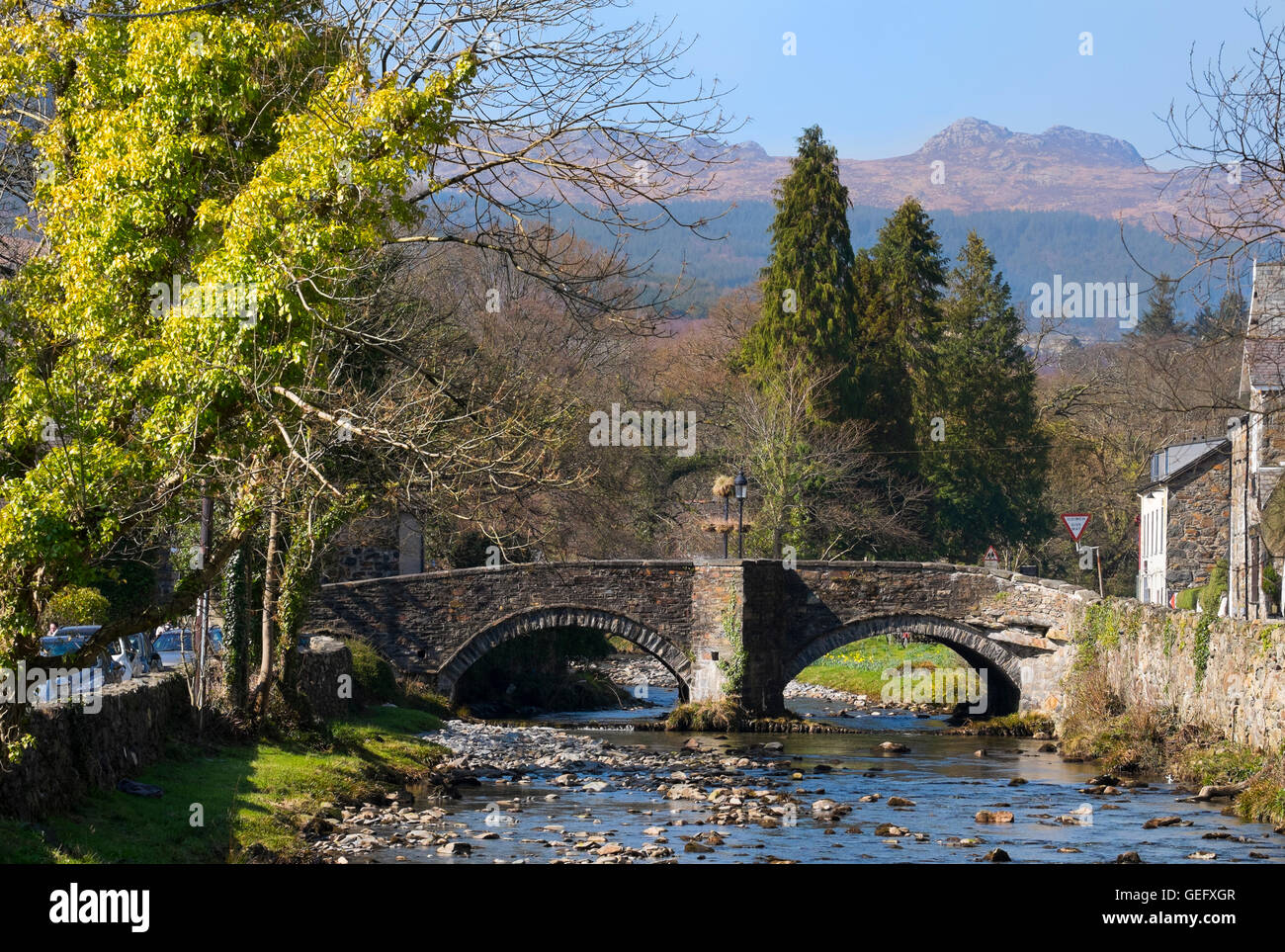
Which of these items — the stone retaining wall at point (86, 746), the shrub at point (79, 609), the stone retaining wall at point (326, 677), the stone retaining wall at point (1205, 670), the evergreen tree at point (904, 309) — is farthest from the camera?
the evergreen tree at point (904, 309)

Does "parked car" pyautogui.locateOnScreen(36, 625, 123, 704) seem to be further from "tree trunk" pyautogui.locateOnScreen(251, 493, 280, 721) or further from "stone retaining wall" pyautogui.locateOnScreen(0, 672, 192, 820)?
"tree trunk" pyautogui.locateOnScreen(251, 493, 280, 721)

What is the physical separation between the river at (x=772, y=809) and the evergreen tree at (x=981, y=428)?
17.5m

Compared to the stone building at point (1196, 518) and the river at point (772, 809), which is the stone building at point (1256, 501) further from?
the river at point (772, 809)

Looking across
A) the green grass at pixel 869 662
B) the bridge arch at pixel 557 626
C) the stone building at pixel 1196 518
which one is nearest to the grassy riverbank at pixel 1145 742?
the stone building at pixel 1196 518

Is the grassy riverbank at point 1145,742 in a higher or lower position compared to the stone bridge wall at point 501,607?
lower

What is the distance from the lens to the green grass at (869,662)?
4075cm

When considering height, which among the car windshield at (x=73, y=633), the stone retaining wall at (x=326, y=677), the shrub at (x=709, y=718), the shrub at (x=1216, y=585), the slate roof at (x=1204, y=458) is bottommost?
the shrub at (x=709, y=718)

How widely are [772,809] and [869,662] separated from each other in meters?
24.1

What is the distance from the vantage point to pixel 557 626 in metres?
33.0

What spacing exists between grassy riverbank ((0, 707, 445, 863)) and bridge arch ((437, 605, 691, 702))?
369 inches

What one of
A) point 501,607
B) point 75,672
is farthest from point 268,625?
point 501,607

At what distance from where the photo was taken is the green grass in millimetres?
40750
